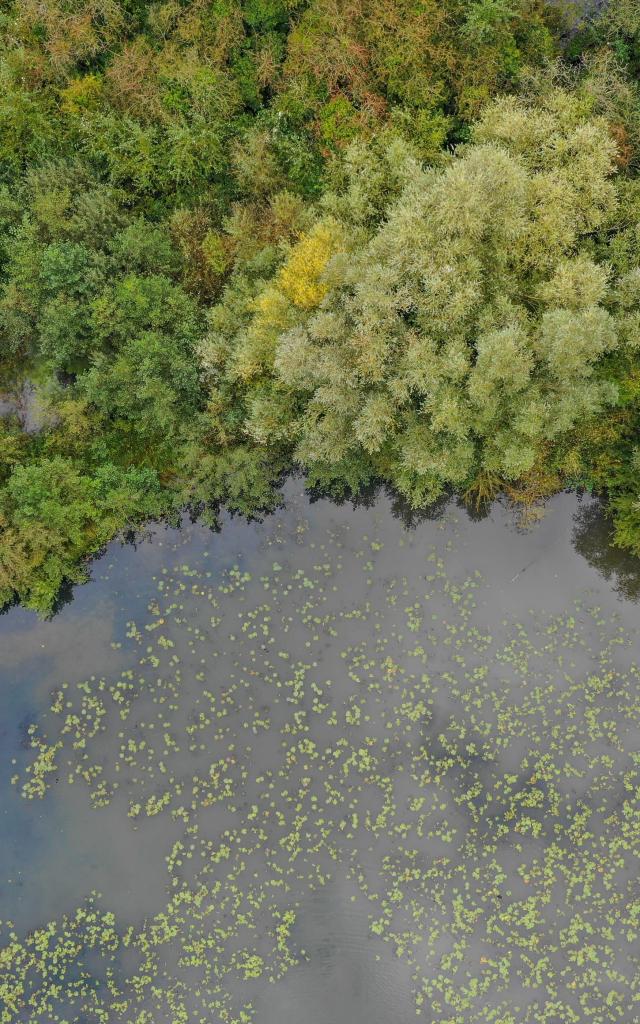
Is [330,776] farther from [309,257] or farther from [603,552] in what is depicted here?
[309,257]

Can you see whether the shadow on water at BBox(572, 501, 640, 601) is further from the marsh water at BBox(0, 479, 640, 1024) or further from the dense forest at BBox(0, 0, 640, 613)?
the dense forest at BBox(0, 0, 640, 613)

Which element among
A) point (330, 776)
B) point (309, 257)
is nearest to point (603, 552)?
point (330, 776)

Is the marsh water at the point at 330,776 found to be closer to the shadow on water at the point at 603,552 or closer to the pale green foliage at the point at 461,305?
the shadow on water at the point at 603,552

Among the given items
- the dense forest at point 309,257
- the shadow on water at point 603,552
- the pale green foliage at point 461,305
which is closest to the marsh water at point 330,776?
the shadow on water at point 603,552

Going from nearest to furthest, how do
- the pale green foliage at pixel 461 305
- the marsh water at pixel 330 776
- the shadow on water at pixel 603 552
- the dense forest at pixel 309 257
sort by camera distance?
the pale green foliage at pixel 461 305
the dense forest at pixel 309 257
the marsh water at pixel 330 776
the shadow on water at pixel 603 552

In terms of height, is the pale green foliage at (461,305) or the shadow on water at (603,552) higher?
the pale green foliage at (461,305)

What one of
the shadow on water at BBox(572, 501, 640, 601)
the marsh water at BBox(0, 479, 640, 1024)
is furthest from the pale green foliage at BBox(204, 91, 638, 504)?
the marsh water at BBox(0, 479, 640, 1024)
